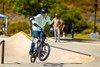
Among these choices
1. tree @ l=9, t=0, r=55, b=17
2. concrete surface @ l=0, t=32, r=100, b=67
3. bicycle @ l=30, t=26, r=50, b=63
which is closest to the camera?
concrete surface @ l=0, t=32, r=100, b=67

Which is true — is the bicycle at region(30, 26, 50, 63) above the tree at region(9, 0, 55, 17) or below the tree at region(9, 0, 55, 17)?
below

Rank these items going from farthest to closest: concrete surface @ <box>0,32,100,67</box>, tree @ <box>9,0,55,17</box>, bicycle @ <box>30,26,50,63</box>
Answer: tree @ <box>9,0,55,17</box> → bicycle @ <box>30,26,50,63</box> → concrete surface @ <box>0,32,100,67</box>

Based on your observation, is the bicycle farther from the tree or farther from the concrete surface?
the tree

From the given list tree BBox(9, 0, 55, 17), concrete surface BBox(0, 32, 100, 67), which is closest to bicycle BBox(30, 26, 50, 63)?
concrete surface BBox(0, 32, 100, 67)

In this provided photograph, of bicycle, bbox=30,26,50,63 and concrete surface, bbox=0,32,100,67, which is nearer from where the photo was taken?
concrete surface, bbox=0,32,100,67

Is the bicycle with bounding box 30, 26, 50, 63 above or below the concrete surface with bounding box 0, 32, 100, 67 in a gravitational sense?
above

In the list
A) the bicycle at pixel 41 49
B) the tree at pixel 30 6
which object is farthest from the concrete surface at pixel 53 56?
the tree at pixel 30 6

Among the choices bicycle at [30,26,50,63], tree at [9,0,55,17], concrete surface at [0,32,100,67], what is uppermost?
tree at [9,0,55,17]

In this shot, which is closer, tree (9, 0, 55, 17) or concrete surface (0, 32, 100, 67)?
concrete surface (0, 32, 100, 67)

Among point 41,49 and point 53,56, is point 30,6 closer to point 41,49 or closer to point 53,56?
point 53,56

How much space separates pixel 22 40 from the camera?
2061cm

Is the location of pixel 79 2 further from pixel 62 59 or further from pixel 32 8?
pixel 62 59

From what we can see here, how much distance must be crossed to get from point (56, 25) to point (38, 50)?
11.0 m

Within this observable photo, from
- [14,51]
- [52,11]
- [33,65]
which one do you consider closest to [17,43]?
[14,51]
